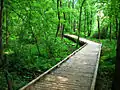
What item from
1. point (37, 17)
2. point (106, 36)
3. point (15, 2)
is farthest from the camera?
point (106, 36)

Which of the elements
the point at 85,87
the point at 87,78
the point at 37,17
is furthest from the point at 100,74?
the point at 37,17

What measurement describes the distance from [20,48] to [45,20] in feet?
Answer: 11.8

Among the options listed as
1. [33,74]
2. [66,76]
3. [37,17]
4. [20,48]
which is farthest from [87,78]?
[37,17]

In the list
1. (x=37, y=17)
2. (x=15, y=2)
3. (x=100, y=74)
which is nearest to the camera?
(x=15, y=2)

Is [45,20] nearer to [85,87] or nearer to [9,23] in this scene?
[9,23]

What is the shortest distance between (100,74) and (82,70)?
1.15 m

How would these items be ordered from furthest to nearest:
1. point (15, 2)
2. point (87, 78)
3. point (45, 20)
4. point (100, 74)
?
1. point (45, 20)
2. point (100, 74)
3. point (15, 2)
4. point (87, 78)

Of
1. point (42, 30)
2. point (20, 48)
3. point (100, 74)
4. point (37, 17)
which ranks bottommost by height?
point (100, 74)

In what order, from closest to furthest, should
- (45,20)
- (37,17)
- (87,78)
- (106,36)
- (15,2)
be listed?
(87,78), (15,2), (37,17), (45,20), (106,36)

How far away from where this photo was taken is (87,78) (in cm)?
800

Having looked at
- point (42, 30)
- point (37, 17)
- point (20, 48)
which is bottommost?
point (20, 48)

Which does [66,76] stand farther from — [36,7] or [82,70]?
[36,7]

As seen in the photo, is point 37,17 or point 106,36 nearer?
point 37,17

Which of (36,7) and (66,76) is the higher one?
(36,7)
